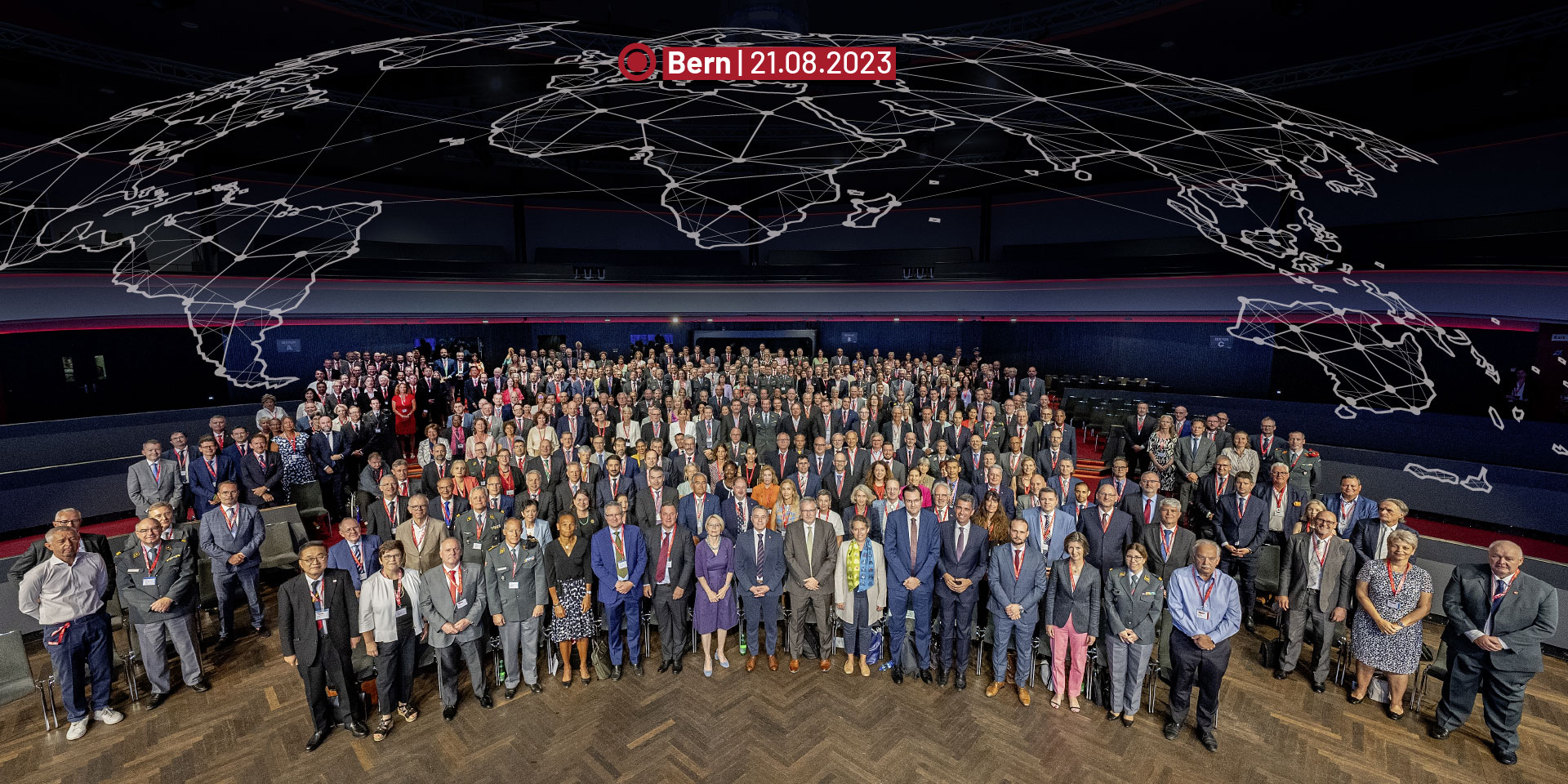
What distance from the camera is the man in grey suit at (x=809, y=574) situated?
532 centimetres

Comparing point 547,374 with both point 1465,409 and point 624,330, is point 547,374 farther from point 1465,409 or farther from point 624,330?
point 1465,409

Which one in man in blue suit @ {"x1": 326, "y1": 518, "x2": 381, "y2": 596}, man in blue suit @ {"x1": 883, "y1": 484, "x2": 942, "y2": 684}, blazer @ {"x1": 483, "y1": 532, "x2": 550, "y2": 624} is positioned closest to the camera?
man in blue suit @ {"x1": 326, "y1": 518, "x2": 381, "y2": 596}

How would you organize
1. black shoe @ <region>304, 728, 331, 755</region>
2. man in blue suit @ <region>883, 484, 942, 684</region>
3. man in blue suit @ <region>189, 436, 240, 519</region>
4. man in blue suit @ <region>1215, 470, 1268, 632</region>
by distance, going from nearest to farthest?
black shoe @ <region>304, 728, 331, 755</region> < man in blue suit @ <region>883, 484, 942, 684</region> < man in blue suit @ <region>1215, 470, 1268, 632</region> < man in blue suit @ <region>189, 436, 240, 519</region>

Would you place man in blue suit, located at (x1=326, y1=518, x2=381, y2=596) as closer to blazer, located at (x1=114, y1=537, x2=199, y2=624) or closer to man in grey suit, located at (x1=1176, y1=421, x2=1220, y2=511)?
blazer, located at (x1=114, y1=537, x2=199, y2=624)

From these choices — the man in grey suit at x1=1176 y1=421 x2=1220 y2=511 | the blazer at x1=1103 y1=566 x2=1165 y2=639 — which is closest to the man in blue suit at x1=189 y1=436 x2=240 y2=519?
the blazer at x1=1103 y1=566 x2=1165 y2=639

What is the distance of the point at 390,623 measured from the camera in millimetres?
4562

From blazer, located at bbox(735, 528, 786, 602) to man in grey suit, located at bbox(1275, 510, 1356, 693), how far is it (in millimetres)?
4511

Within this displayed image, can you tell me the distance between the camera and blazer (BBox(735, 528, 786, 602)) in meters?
5.33

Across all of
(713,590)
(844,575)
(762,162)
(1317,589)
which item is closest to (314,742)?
(713,590)

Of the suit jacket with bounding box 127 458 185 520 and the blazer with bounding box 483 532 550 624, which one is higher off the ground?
the suit jacket with bounding box 127 458 185 520

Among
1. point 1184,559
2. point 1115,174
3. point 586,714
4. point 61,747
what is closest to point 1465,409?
point 1115,174

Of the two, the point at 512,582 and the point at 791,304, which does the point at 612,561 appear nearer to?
the point at 512,582

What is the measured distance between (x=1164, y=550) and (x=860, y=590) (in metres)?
2.63

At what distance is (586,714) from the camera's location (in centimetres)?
486
